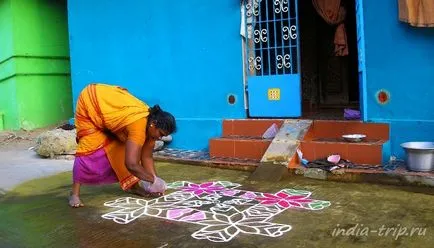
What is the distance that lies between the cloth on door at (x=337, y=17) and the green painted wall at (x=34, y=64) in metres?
5.77

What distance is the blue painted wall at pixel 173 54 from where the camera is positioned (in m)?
6.79

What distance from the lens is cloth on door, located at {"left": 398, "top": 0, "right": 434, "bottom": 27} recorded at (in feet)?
16.9

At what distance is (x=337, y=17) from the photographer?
6.89 meters

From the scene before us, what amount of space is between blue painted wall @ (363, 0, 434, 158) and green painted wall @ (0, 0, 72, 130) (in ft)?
22.2

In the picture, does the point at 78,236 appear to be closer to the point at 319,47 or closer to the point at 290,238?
the point at 290,238

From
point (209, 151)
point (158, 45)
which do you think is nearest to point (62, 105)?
point (158, 45)

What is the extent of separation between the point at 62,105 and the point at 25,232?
22.1 feet

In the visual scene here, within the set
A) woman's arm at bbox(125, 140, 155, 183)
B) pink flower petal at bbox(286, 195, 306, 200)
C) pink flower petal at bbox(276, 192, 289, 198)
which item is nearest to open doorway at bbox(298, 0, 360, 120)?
pink flower petal at bbox(276, 192, 289, 198)

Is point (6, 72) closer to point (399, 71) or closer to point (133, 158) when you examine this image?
point (133, 158)

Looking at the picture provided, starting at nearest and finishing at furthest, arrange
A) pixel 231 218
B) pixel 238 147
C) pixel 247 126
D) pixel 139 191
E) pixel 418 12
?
pixel 231 218
pixel 139 191
pixel 418 12
pixel 238 147
pixel 247 126

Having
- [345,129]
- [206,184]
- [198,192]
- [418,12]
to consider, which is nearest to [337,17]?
[418,12]

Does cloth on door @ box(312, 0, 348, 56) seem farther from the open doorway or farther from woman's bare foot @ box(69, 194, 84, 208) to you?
woman's bare foot @ box(69, 194, 84, 208)

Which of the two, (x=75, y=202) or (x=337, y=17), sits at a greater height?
(x=337, y=17)

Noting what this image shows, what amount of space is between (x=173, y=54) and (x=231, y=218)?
3792mm
